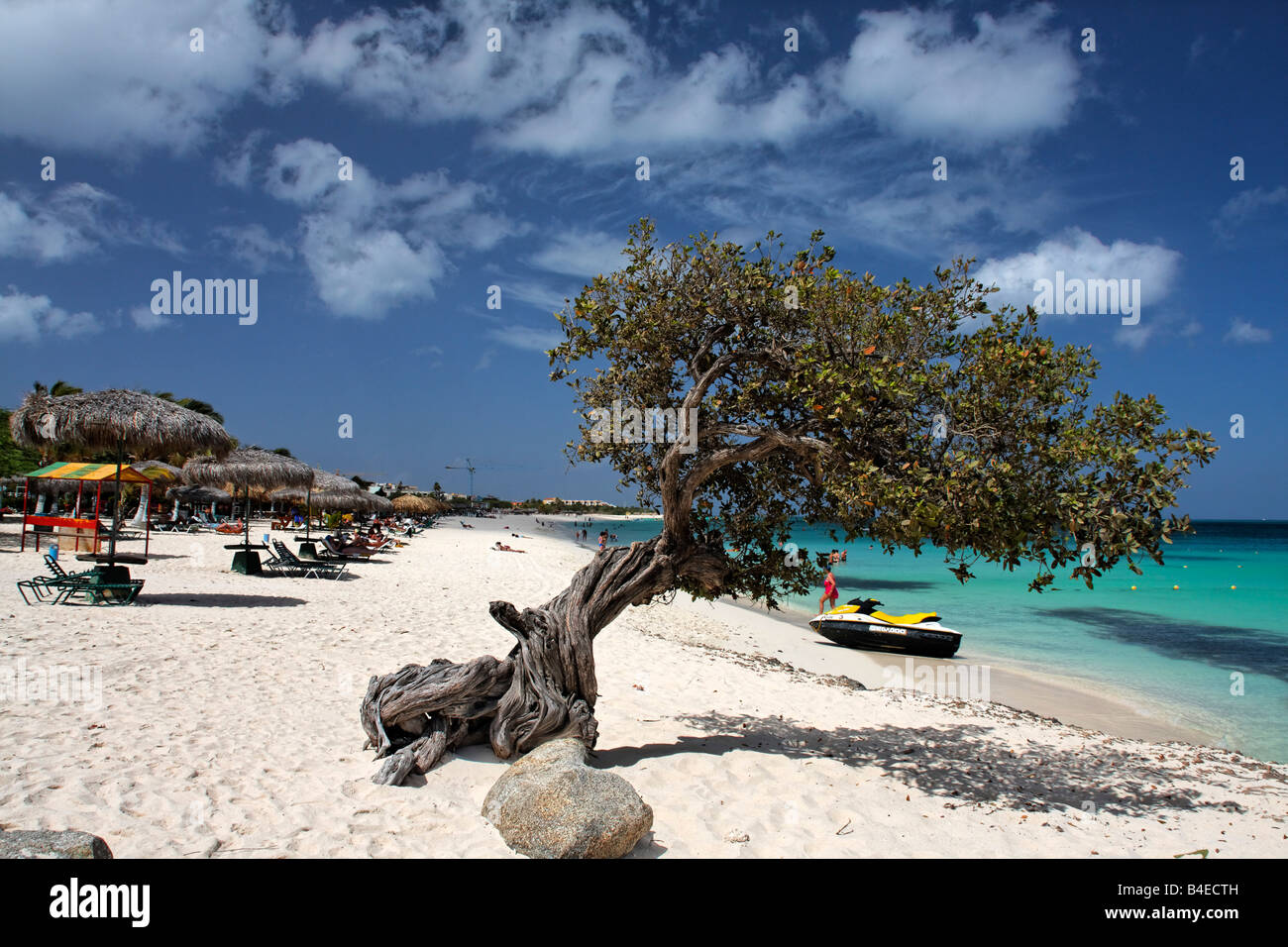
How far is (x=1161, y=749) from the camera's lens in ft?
28.5

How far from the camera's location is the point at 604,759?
233 inches

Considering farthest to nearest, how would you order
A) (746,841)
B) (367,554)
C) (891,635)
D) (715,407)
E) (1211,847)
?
(367,554)
(891,635)
(715,407)
(1211,847)
(746,841)

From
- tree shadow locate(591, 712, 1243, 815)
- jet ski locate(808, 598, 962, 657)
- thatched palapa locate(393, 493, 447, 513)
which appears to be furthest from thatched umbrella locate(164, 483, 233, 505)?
tree shadow locate(591, 712, 1243, 815)

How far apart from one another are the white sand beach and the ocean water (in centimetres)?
208

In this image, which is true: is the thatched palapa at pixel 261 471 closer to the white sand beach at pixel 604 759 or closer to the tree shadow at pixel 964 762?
the white sand beach at pixel 604 759

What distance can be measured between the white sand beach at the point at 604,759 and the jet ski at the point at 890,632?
3634 mm

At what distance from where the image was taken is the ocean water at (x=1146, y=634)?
12266 mm

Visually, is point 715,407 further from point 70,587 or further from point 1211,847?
point 70,587

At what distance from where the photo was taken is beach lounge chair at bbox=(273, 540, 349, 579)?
16.3 m

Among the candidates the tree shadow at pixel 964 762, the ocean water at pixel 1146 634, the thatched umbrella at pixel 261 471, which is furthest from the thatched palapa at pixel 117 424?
the ocean water at pixel 1146 634

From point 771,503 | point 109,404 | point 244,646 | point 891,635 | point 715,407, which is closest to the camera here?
point 715,407

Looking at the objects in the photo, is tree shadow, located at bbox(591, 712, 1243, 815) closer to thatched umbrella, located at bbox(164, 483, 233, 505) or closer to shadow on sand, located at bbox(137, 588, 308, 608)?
shadow on sand, located at bbox(137, 588, 308, 608)
